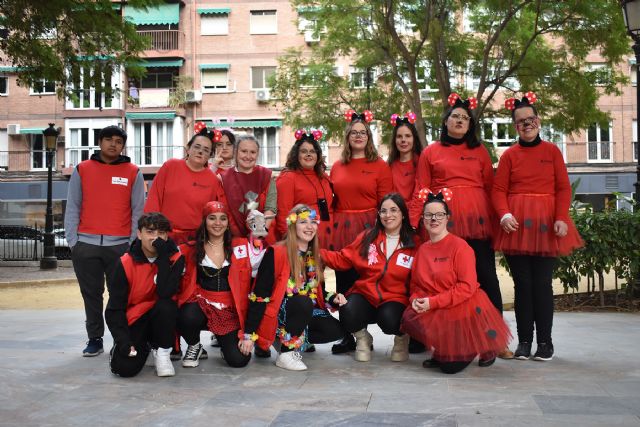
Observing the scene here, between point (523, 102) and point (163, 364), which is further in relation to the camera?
point (523, 102)

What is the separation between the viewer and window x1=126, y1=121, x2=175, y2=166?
3196 cm

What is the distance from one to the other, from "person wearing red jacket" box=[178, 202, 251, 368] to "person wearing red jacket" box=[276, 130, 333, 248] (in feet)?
1.92

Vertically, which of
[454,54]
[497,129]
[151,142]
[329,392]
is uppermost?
[454,54]

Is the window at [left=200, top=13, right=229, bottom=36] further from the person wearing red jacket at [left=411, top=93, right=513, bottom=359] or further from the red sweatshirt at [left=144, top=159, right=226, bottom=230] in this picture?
the person wearing red jacket at [left=411, top=93, right=513, bottom=359]

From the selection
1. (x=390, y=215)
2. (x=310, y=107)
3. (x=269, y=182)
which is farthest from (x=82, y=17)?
(x=310, y=107)

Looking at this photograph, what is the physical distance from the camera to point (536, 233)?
17.9 feet

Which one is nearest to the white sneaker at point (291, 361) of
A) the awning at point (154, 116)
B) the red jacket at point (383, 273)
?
the red jacket at point (383, 273)

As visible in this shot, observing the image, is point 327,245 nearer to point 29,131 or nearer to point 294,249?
point 294,249

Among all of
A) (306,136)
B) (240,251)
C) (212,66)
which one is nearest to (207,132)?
(306,136)

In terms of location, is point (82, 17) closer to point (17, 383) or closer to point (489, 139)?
point (17, 383)

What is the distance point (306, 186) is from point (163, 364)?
179cm

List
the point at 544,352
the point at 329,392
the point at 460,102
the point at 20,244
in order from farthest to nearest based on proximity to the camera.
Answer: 1. the point at 20,244
2. the point at 460,102
3. the point at 544,352
4. the point at 329,392

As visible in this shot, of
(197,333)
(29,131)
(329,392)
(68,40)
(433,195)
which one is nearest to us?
(329,392)

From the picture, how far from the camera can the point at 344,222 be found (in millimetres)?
5910
